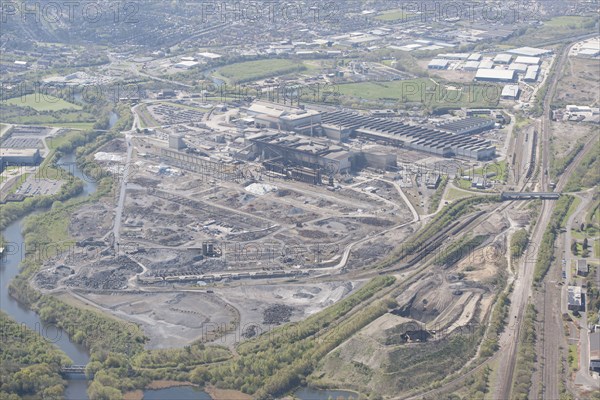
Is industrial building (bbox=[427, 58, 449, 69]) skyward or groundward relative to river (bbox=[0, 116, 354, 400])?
skyward

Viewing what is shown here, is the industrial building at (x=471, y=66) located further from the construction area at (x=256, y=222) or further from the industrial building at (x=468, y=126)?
the construction area at (x=256, y=222)

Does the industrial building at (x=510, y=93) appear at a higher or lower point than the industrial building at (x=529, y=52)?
lower

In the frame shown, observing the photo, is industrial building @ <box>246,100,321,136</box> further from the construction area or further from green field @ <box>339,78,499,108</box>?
green field @ <box>339,78,499,108</box>

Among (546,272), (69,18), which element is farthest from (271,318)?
(69,18)

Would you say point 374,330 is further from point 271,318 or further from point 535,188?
point 535,188

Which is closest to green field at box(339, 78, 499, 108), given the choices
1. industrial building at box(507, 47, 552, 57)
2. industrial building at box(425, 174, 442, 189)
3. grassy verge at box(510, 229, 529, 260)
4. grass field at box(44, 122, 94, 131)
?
industrial building at box(507, 47, 552, 57)

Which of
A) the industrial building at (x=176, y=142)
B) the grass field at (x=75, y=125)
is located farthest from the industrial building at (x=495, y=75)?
the grass field at (x=75, y=125)
